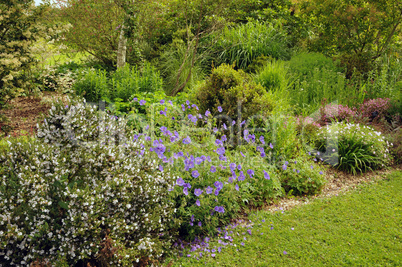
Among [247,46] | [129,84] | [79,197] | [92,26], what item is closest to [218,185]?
[79,197]

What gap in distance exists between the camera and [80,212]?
221 cm

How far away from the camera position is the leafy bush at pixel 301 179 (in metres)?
4.17

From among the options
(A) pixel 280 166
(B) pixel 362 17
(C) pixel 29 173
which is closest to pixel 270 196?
(A) pixel 280 166

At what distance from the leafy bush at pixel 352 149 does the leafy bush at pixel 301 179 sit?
79 cm

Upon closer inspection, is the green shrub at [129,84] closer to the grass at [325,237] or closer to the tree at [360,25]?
the grass at [325,237]

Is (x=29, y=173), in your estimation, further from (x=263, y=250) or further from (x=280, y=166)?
(x=280, y=166)

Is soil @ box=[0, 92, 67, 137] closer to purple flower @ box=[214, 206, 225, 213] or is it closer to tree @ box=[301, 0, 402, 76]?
purple flower @ box=[214, 206, 225, 213]

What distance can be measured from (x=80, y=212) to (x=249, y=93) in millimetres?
3219

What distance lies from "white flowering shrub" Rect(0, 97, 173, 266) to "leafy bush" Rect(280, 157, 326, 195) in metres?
2.10

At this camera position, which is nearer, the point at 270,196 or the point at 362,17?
the point at 270,196

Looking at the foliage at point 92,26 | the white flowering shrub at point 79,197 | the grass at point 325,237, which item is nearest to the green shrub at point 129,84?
the foliage at point 92,26

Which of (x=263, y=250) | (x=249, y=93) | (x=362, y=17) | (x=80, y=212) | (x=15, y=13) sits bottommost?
(x=263, y=250)

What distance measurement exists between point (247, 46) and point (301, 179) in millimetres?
5009

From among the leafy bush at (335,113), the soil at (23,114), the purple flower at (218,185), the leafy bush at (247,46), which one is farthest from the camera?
the leafy bush at (247,46)
